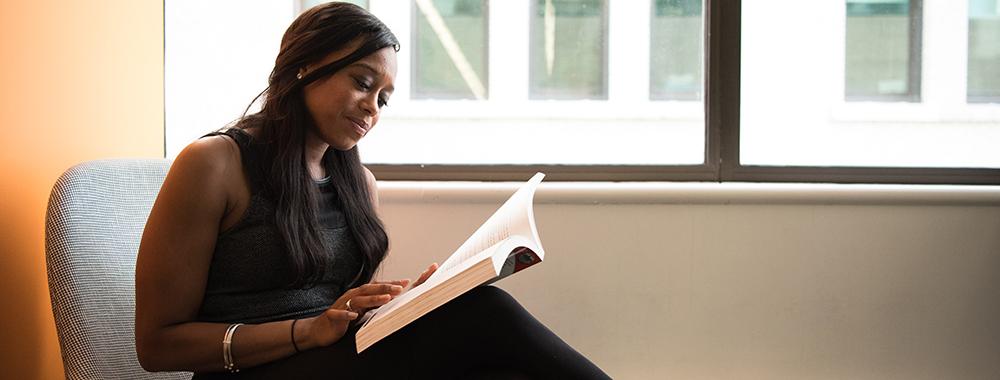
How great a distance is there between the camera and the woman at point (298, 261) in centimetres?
124

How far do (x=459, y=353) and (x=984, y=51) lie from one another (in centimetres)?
180

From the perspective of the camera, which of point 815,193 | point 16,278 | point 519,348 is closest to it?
point 519,348

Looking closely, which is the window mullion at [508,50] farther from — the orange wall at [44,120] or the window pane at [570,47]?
the orange wall at [44,120]

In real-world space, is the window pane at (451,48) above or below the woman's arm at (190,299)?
above

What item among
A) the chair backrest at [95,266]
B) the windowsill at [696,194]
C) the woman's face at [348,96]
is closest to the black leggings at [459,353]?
the chair backrest at [95,266]

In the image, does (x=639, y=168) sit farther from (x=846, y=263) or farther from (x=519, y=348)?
(x=519, y=348)

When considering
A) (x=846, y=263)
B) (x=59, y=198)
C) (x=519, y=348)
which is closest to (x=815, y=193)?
(x=846, y=263)

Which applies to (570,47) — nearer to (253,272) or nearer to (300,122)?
(300,122)

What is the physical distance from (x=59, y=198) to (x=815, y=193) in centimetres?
163

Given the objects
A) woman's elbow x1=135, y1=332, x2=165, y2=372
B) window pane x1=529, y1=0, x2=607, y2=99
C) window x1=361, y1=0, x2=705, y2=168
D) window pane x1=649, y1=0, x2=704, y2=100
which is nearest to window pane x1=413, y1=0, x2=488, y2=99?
window x1=361, y1=0, x2=705, y2=168

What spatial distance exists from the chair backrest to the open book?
388 mm

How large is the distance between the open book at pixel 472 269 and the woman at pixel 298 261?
7 cm

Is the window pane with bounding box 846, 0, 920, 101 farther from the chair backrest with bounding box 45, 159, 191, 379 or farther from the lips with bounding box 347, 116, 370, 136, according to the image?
the chair backrest with bounding box 45, 159, 191, 379

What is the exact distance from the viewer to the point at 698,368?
2.28 metres
